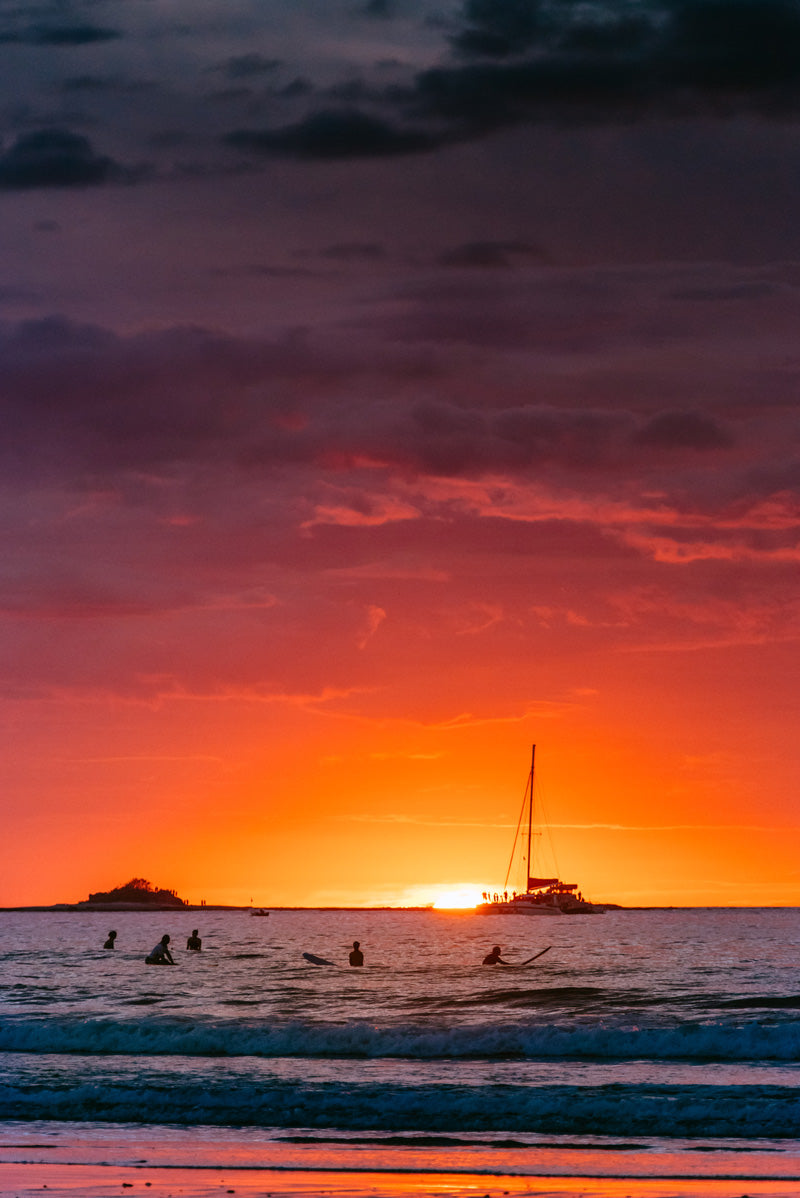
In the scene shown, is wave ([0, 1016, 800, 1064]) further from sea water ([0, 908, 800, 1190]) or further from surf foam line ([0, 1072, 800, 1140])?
surf foam line ([0, 1072, 800, 1140])

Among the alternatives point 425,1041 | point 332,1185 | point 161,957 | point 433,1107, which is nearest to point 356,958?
point 161,957

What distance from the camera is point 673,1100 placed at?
3145 centimetres

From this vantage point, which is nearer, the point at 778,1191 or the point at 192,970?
the point at 778,1191

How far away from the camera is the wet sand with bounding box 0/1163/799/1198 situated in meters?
22.2

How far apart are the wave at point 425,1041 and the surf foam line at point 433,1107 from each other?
26.4 ft

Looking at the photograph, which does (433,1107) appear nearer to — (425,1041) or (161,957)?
(425,1041)

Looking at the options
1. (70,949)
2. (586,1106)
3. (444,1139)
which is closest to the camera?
(444,1139)

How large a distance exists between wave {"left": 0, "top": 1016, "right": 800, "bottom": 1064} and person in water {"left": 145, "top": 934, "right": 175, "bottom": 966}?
42928 mm

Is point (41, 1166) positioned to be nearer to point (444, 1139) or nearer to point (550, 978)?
point (444, 1139)

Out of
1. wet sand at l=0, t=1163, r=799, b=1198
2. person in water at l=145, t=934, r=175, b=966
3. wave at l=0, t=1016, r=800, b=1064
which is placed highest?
Result: person in water at l=145, t=934, r=175, b=966

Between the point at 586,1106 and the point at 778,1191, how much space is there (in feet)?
31.0

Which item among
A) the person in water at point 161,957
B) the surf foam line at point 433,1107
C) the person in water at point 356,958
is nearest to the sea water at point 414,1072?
the surf foam line at point 433,1107

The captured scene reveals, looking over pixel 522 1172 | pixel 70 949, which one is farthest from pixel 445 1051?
pixel 70 949

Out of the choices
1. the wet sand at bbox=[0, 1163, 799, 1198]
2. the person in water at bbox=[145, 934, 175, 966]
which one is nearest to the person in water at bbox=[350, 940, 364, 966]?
the person in water at bbox=[145, 934, 175, 966]
